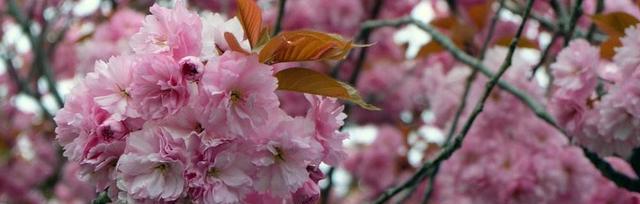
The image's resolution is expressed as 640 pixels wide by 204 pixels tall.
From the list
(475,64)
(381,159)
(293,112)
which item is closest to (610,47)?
(475,64)

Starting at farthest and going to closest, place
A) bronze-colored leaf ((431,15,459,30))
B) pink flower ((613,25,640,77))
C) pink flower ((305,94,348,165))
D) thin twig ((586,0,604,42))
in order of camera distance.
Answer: bronze-colored leaf ((431,15,459,30))
thin twig ((586,0,604,42))
pink flower ((613,25,640,77))
pink flower ((305,94,348,165))

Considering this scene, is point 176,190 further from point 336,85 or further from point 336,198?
point 336,198

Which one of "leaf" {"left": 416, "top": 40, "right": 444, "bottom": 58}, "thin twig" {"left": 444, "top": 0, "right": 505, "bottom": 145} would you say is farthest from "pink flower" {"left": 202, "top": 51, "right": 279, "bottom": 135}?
"leaf" {"left": 416, "top": 40, "right": 444, "bottom": 58}

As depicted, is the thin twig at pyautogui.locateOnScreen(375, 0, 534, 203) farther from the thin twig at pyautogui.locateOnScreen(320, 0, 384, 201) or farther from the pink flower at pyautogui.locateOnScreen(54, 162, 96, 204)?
the pink flower at pyautogui.locateOnScreen(54, 162, 96, 204)

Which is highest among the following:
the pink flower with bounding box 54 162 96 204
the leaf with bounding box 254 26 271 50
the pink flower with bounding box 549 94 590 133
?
the leaf with bounding box 254 26 271 50

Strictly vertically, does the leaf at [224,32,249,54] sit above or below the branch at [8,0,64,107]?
above

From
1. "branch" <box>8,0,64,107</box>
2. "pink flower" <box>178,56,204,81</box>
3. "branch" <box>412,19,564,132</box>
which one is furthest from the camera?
"branch" <box>8,0,64,107</box>

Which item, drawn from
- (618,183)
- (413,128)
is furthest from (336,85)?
(413,128)
